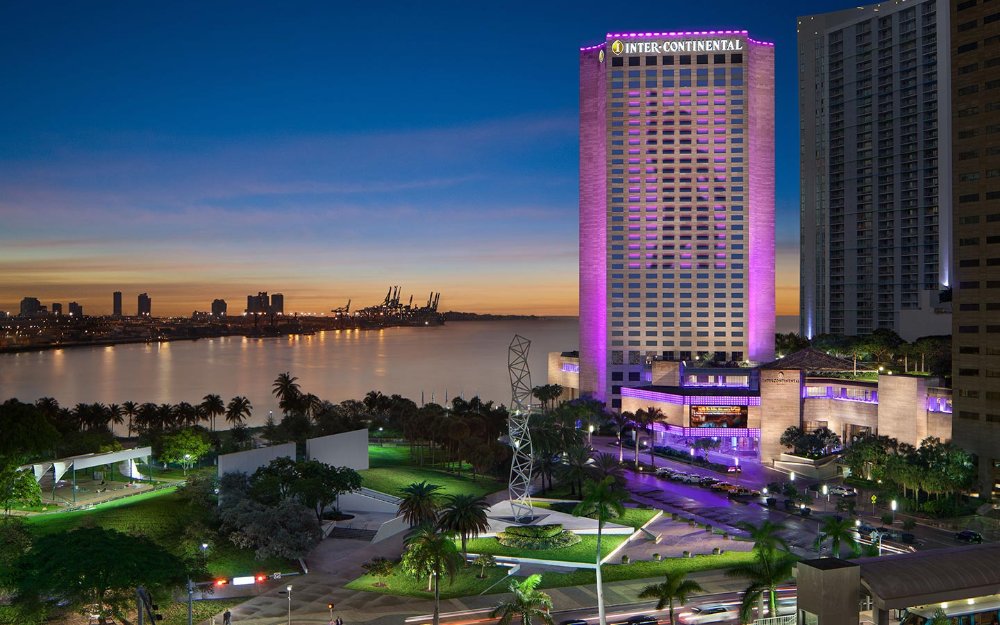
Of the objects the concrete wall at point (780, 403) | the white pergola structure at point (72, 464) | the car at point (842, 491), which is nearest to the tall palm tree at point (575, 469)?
the car at point (842, 491)

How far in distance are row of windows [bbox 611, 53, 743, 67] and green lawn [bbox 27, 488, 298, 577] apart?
95.8m

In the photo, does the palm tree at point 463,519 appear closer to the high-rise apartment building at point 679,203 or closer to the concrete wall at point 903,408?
the concrete wall at point 903,408

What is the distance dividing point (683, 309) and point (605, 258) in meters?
14.7

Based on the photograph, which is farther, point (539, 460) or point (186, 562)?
point (539, 460)

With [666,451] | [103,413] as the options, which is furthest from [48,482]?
[666,451]

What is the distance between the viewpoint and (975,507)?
2420 inches

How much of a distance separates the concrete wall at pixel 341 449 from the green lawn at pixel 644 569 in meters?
27.6

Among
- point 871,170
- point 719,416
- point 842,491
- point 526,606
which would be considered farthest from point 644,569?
point 871,170

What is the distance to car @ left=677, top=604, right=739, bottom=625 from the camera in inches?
1446

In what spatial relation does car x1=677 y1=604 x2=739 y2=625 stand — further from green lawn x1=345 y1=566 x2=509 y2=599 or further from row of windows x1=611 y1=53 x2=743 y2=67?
row of windows x1=611 y1=53 x2=743 y2=67

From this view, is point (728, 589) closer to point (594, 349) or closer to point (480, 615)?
point (480, 615)

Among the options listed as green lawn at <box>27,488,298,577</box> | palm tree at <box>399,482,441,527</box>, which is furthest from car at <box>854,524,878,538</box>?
green lawn at <box>27,488,298,577</box>

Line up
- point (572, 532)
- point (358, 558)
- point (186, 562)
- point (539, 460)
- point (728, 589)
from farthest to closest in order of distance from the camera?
point (539, 460), point (572, 532), point (358, 558), point (728, 589), point (186, 562)

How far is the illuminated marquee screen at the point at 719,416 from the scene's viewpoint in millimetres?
96625
